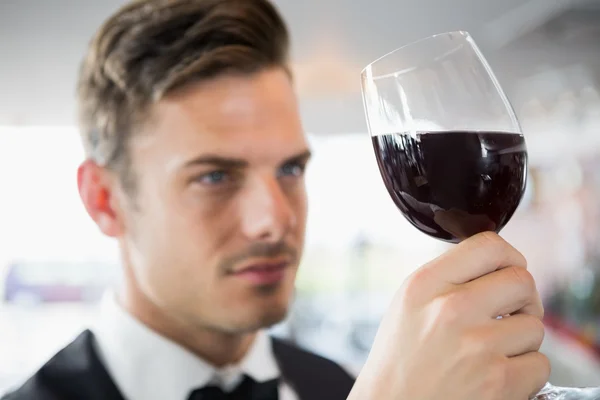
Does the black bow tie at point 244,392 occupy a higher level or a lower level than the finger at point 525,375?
lower

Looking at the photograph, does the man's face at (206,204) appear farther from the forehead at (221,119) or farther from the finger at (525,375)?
the finger at (525,375)

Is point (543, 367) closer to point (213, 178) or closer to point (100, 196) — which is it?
point (213, 178)

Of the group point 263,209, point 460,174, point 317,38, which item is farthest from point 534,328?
point 317,38

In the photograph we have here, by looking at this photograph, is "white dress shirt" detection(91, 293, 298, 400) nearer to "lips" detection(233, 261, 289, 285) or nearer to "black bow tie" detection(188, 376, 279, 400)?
"black bow tie" detection(188, 376, 279, 400)

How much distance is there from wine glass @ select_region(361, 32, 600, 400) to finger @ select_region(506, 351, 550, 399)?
6 centimetres

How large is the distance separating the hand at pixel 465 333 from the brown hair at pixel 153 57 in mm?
769

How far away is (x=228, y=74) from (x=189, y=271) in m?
0.38

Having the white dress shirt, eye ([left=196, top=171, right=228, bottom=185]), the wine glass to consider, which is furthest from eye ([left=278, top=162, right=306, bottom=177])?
the wine glass

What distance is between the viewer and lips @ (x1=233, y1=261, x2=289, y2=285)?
122 centimetres

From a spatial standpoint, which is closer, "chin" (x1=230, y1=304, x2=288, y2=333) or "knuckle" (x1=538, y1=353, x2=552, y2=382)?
"knuckle" (x1=538, y1=353, x2=552, y2=382)

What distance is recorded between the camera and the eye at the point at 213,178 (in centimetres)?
119

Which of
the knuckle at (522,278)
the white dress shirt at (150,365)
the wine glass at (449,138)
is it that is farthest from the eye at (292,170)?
the knuckle at (522,278)

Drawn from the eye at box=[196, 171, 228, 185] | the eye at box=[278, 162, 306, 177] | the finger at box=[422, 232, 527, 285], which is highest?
the eye at box=[196, 171, 228, 185]

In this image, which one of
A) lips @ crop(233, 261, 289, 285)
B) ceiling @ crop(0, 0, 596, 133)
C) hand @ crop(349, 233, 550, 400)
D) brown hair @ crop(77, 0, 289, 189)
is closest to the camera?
hand @ crop(349, 233, 550, 400)
